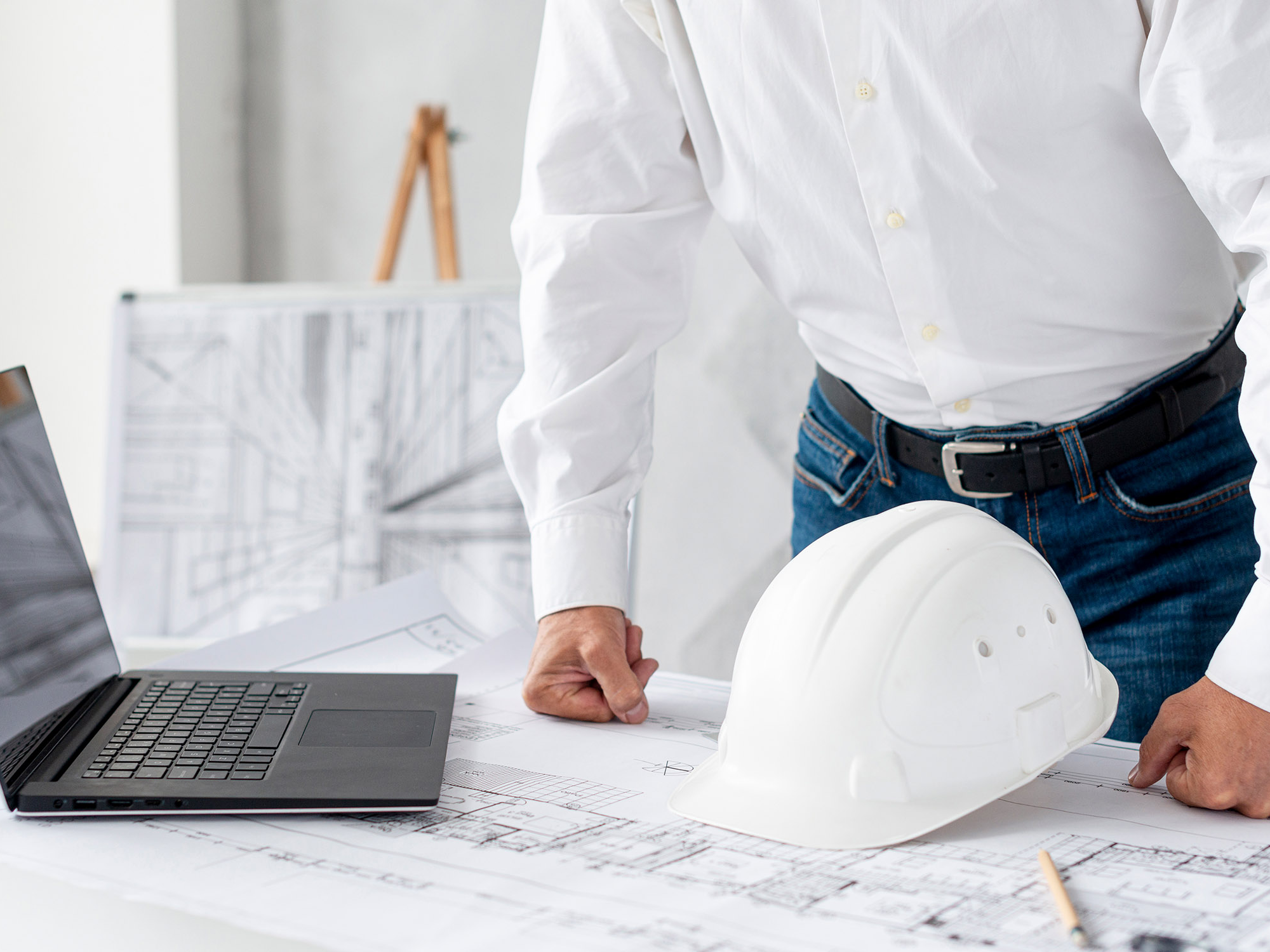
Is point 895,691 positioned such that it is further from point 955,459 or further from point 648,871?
A: point 955,459

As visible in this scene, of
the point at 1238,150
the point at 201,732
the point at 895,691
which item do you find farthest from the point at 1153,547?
the point at 201,732

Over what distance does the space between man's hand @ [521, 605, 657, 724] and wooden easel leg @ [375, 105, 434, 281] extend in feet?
4.98

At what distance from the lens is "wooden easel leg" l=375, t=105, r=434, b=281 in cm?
232

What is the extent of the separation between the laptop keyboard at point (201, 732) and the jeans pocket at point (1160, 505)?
761 millimetres

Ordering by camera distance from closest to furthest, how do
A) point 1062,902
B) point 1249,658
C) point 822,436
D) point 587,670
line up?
point 1062,902
point 1249,658
point 587,670
point 822,436

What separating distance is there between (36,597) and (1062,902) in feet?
2.50

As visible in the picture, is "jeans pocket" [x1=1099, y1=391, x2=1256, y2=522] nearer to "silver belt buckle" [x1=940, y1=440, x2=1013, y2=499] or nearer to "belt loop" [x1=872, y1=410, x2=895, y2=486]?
"silver belt buckle" [x1=940, y1=440, x2=1013, y2=499]

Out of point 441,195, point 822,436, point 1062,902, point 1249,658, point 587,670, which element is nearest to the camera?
point 1062,902

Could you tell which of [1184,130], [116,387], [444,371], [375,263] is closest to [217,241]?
[375,263]

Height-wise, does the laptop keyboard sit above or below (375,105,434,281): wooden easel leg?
below

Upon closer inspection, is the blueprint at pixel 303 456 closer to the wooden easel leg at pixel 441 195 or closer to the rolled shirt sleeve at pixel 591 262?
the wooden easel leg at pixel 441 195

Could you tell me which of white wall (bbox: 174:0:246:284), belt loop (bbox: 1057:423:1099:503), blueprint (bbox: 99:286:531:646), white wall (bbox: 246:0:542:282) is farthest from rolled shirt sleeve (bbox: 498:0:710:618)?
white wall (bbox: 174:0:246:284)

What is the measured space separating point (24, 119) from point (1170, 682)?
292 centimetres

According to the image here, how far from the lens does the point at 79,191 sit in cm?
272
